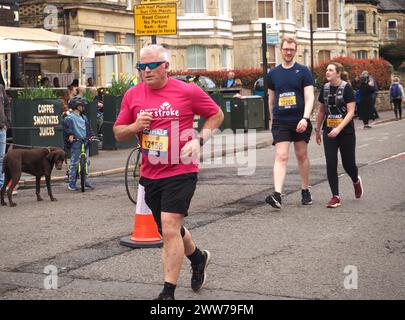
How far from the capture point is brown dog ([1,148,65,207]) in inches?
496

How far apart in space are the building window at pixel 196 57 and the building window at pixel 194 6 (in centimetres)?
201

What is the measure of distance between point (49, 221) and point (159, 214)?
4.65 metres

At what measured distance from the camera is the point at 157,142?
645cm

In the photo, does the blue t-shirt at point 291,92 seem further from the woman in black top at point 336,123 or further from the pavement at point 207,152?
the pavement at point 207,152

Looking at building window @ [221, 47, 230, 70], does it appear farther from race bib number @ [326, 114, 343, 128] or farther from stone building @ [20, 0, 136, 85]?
race bib number @ [326, 114, 343, 128]

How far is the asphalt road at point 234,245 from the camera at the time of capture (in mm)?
6883

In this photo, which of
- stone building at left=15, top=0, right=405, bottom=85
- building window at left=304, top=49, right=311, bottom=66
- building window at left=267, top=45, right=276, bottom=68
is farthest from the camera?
building window at left=304, top=49, right=311, bottom=66

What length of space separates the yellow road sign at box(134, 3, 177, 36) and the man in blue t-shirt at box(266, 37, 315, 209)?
914cm

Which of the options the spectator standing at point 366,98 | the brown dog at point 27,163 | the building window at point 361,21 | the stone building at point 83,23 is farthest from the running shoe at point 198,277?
the building window at point 361,21

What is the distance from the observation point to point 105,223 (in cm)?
1055

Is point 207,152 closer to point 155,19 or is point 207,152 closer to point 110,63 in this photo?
point 155,19

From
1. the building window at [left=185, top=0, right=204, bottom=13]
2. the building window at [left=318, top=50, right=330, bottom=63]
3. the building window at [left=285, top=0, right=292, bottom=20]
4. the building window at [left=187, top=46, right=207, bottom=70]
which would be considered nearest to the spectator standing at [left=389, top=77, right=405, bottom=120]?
the building window at [left=187, top=46, right=207, bottom=70]

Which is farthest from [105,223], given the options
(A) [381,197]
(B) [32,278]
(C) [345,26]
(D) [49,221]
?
(C) [345,26]
